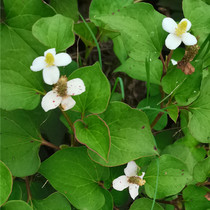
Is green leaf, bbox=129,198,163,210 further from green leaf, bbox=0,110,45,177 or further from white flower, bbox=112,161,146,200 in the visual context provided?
green leaf, bbox=0,110,45,177

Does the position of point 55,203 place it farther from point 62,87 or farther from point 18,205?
point 62,87

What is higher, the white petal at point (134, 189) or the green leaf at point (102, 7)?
the green leaf at point (102, 7)

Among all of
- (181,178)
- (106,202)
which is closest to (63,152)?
(106,202)

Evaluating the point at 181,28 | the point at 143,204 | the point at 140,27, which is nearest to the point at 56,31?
the point at 140,27

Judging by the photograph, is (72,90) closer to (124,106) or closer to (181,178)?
(124,106)

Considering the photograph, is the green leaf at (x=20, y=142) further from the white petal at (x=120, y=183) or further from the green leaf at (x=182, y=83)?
the green leaf at (x=182, y=83)

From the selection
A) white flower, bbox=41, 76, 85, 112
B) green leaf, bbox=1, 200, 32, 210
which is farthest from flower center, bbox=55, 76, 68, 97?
green leaf, bbox=1, 200, 32, 210

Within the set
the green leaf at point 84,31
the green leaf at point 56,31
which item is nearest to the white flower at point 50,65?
the green leaf at point 56,31
